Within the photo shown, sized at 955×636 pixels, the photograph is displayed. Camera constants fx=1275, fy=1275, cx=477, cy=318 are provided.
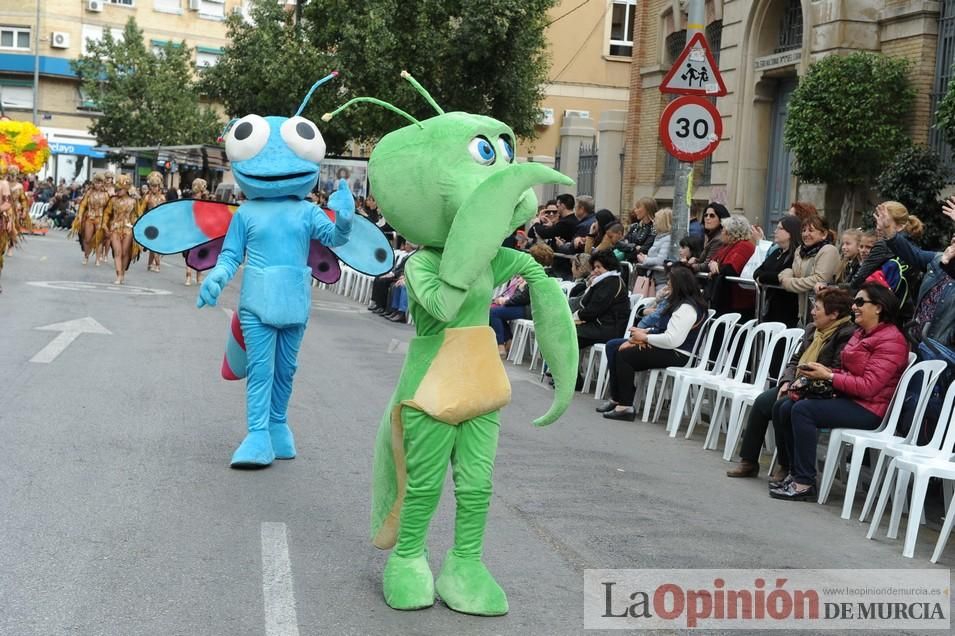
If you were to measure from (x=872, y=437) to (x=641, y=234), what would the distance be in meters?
6.82

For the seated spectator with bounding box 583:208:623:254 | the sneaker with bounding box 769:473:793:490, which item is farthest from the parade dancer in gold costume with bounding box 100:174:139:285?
the sneaker with bounding box 769:473:793:490

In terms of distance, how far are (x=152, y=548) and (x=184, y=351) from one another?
7604 millimetres

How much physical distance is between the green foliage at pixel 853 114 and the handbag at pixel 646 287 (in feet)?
14.1

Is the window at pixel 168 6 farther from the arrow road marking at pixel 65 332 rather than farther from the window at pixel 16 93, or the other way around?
the arrow road marking at pixel 65 332

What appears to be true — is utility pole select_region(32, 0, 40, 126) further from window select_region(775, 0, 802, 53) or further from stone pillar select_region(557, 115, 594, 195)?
window select_region(775, 0, 802, 53)

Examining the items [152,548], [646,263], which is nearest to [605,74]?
[646,263]

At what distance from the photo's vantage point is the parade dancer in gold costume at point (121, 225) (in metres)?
22.3

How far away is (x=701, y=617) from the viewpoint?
573cm

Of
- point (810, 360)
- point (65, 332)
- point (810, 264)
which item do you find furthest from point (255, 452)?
point (65, 332)

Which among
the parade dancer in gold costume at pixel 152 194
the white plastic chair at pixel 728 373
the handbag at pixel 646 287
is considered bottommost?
the white plastic chair at pixel 728 373

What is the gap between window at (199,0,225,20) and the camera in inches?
2677

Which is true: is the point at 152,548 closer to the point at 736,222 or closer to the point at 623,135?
the point at 736,222

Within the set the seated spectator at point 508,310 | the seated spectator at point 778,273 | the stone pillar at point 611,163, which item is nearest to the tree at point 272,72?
the stone pillar at point 611,163

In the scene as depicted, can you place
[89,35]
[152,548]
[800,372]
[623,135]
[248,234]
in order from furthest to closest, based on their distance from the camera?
[89,35]
[623,135]
[800,372]
[248,234]
[152,548]
